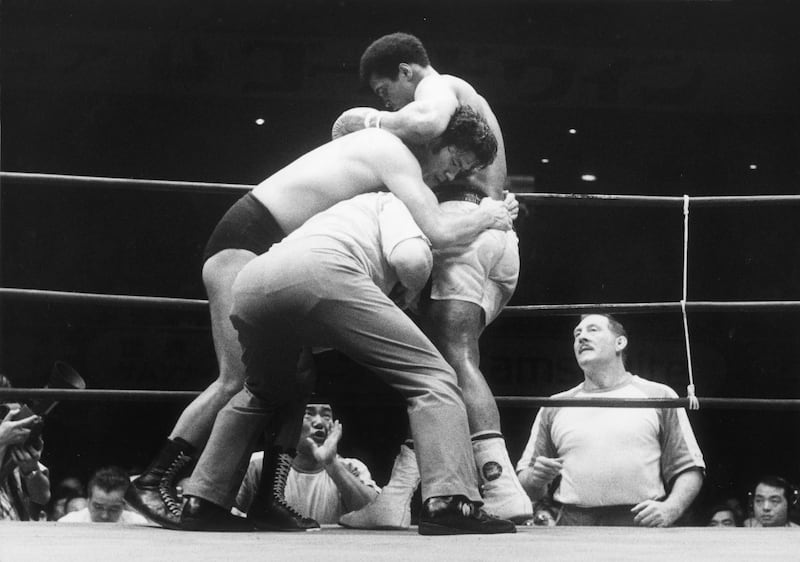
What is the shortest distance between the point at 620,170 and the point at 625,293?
2.00 feet

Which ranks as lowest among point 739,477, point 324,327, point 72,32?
point 739,477

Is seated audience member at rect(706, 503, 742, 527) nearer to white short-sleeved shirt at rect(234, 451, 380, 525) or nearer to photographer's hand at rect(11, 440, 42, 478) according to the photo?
white short-sleeved shirt at rect(234, 451, 380, 525)

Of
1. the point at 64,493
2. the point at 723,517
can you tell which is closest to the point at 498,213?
the point at 723,517

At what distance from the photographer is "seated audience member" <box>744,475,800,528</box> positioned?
373 centimetres

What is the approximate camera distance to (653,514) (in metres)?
2.65

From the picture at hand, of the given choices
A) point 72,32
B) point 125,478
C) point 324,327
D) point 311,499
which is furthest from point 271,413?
point 72,32

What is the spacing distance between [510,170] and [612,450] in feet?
8.12

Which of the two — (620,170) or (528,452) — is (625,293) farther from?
(528,452)

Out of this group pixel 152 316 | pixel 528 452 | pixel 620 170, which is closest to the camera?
pixel 528 452

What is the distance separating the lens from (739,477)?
5.18 m

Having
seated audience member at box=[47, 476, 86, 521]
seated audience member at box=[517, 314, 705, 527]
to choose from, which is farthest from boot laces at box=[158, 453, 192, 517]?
seated audience member at box=[47, 476, 86, 521]

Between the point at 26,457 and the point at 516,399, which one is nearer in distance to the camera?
the point at 516,399

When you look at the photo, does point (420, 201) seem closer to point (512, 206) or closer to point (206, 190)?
point (512, 206)

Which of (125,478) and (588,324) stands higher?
(588,324)
